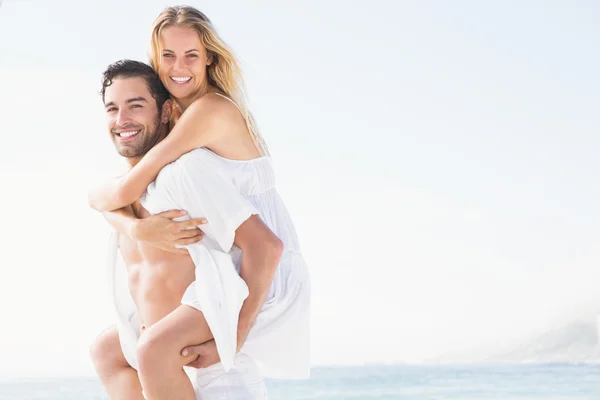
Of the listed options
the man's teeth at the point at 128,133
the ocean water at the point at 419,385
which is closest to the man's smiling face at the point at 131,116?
the man's teeth at the point at 128,133

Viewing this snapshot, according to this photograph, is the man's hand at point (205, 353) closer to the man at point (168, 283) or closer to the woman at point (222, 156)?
the man at point (168, 283)

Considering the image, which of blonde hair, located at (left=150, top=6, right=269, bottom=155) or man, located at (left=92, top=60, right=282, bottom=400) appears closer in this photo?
man, located at (left=92, top=60, right=282, bottom=400)

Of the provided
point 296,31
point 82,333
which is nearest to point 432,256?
point 296,31

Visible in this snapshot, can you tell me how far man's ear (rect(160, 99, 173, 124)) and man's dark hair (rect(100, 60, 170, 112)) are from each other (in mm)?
18

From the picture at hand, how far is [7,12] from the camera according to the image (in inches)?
498

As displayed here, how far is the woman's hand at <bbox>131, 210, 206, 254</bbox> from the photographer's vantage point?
1.95 metres

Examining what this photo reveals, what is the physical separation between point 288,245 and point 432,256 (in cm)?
1262

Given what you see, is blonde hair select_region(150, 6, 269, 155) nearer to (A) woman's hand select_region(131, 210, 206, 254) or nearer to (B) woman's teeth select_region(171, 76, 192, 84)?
(B) woman's teeth select_region(171, 76, 192, 84)

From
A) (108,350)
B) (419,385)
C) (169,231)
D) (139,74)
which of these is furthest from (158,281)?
(419,385)

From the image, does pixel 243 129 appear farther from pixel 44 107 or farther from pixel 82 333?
pixel 82 333

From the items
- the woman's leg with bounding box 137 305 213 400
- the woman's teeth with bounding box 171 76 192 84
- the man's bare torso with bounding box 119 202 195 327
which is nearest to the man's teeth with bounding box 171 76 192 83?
the woman's teeth with bounding box 171 76 192 84

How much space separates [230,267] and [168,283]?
0.57ft

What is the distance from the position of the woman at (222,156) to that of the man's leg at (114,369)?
31cm

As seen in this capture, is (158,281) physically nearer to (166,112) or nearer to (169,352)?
(169,352)
